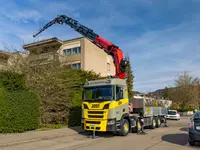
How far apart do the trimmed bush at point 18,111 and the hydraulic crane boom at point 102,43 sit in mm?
6098

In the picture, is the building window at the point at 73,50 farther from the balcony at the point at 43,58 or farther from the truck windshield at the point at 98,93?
the truck windshield at the point at 98,93

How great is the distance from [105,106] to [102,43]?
6434mm

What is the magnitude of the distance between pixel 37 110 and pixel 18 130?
6.31 ft

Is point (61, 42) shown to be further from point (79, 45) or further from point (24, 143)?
point (24, 143)

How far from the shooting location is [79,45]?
3988 centimetres

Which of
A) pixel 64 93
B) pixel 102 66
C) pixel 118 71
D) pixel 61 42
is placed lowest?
pixel 64 93

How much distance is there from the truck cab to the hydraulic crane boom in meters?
2.35

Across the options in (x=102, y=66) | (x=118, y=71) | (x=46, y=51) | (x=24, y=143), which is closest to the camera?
(x=24, y=143)

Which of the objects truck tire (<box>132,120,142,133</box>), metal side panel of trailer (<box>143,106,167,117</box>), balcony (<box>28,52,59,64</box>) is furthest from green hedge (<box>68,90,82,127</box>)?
metal side panel of trailer (<box>143,106,167,117</box>)

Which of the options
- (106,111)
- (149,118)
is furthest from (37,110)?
(149,118)

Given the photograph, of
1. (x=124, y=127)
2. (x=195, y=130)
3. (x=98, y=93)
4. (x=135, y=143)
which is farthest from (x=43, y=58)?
(x=195, y=130)

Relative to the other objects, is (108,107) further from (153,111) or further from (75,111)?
(153,111)

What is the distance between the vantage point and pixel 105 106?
1335cm

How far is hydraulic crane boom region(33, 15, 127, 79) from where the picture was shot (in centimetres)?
1680
